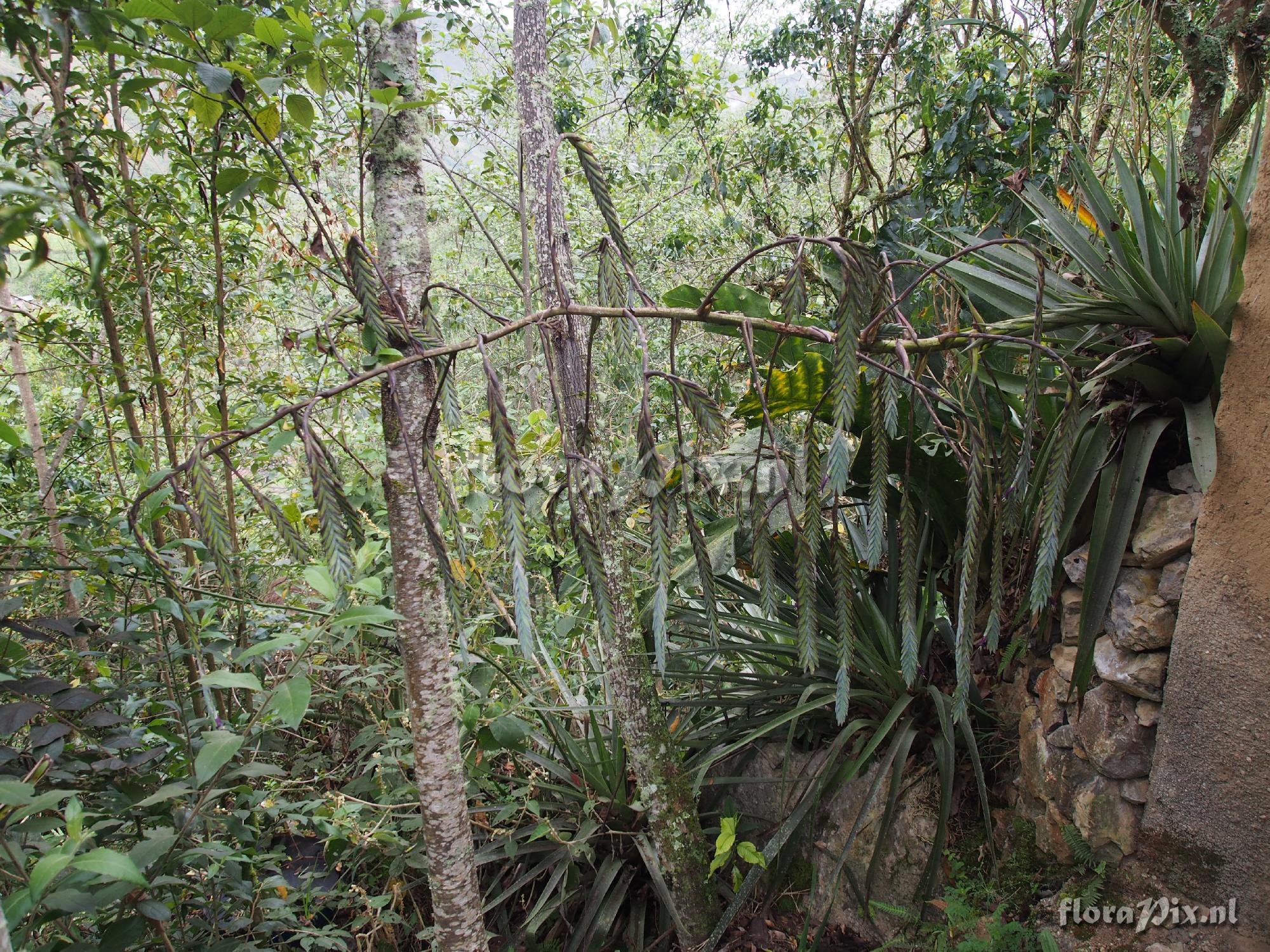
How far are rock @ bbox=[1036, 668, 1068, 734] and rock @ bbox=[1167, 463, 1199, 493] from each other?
20.7 inches

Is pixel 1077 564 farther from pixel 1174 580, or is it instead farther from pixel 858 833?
pixel 858 833

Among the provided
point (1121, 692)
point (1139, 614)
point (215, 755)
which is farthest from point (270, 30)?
point (1121, 692)

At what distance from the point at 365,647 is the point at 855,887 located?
2.17 meters

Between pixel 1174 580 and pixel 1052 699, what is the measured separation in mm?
437

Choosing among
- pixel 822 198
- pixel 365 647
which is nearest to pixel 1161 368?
pixel 365 647

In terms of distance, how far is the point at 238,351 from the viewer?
12.2ft

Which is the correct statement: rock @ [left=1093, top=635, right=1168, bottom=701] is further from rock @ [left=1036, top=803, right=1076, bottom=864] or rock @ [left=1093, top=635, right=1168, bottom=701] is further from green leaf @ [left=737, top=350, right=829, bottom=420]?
green leaf @ [left=737, top=350, right=829, bottom=420]

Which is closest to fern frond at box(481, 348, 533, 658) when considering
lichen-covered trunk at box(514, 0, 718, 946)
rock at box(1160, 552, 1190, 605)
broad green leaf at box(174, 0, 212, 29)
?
broad green leaf at box(174, 0, 212, 29)

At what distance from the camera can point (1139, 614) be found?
63.7 inches

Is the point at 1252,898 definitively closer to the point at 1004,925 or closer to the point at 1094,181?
the point at 1004,925

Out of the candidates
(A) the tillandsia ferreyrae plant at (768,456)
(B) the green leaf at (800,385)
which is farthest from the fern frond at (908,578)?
(B) the green leaf at (800,385)

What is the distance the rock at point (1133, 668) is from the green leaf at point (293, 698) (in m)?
1.60

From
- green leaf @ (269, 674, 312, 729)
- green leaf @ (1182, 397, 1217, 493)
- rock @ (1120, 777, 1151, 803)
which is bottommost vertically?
rock @ (1120, 777, 1151, 803)

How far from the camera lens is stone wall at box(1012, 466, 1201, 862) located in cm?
160
